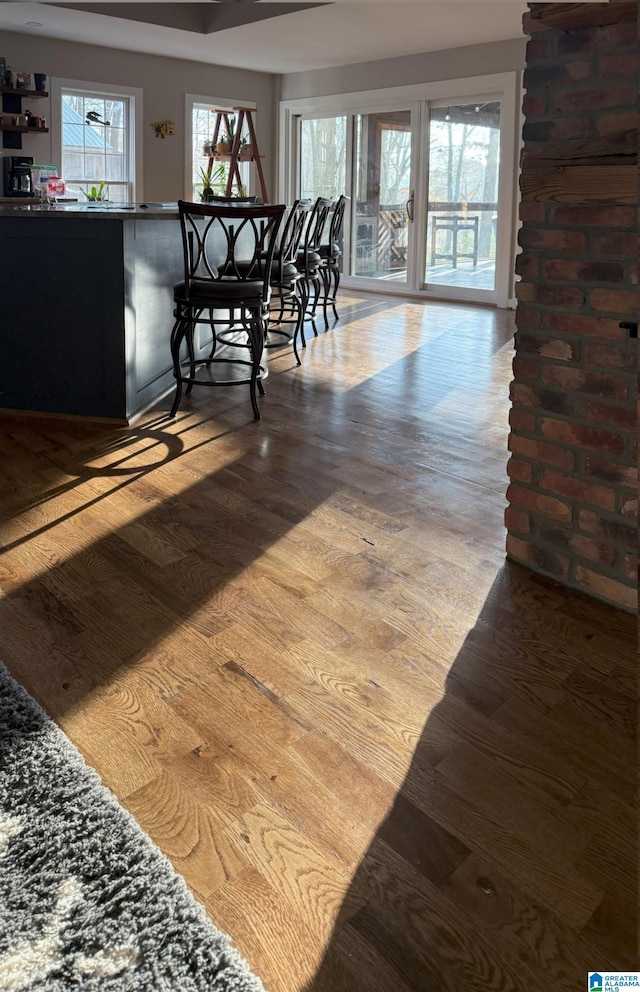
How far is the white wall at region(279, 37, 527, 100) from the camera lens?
7773 millimetres

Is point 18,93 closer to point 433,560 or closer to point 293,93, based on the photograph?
point 293,93

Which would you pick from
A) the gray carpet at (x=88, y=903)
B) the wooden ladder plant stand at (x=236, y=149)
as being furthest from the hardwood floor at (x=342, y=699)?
the wooden ladder plant stand at (x=236, y=149)

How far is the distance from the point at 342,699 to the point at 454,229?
25.9 feet

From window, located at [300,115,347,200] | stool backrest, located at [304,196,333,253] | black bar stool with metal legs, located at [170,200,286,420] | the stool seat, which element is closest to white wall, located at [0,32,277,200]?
window, located at [300,115,347,200]

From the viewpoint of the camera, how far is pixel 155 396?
4215mm

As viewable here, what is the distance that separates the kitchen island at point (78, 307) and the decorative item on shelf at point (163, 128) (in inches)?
233

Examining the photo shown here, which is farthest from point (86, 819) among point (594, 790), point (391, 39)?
point (391, 39)

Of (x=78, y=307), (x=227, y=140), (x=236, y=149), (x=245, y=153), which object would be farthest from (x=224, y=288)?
(x=227, y=140)

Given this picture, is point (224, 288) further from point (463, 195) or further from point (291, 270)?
point (463, 195)

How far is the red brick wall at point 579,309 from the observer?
1929mm

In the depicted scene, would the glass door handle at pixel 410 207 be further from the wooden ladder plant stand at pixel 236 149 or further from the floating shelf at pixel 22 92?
the floating shelf at pixel 22 92

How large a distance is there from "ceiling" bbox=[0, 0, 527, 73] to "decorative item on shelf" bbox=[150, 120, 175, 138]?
0.69 meters

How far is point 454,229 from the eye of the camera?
8.81 metres

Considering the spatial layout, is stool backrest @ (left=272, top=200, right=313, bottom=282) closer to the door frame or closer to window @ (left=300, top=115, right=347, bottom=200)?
the door frame
